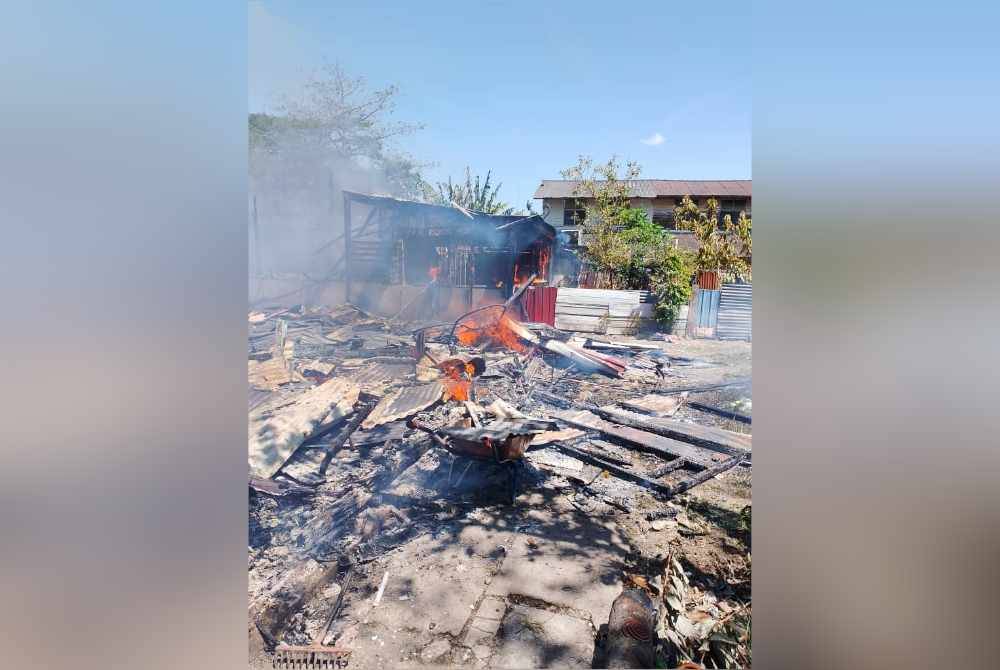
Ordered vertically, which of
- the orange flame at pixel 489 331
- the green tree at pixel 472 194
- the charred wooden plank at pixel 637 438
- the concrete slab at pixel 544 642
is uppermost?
the green tree at pixel 472 194

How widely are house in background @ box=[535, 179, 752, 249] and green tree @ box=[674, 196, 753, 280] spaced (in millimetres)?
41

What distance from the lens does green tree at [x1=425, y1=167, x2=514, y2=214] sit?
2.72 m

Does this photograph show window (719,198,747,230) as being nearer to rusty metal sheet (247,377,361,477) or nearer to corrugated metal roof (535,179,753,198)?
corrugated metal roof (535,179,753,198)

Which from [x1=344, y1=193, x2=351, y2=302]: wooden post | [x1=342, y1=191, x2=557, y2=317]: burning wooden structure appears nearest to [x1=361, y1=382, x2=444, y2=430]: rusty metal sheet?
[x1=342, y1=191, x2=557, y2=317]: burning wooden structure

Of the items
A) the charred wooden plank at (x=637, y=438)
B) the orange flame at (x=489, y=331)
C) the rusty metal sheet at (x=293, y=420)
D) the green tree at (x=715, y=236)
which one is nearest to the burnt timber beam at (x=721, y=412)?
the charred wooden plank at (x=637, y=438)

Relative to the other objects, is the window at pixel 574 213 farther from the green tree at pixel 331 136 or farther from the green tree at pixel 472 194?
the green tree at pixel 331 136

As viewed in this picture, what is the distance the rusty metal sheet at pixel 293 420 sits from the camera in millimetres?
2549

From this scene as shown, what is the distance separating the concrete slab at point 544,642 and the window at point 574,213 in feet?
7.46

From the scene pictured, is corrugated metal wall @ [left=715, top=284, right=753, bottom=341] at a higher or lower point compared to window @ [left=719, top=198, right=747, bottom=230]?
lower

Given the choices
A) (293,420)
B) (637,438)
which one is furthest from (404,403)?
(637,438)

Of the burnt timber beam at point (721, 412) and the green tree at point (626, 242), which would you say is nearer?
the burnt timber beam at point (721, 412)
